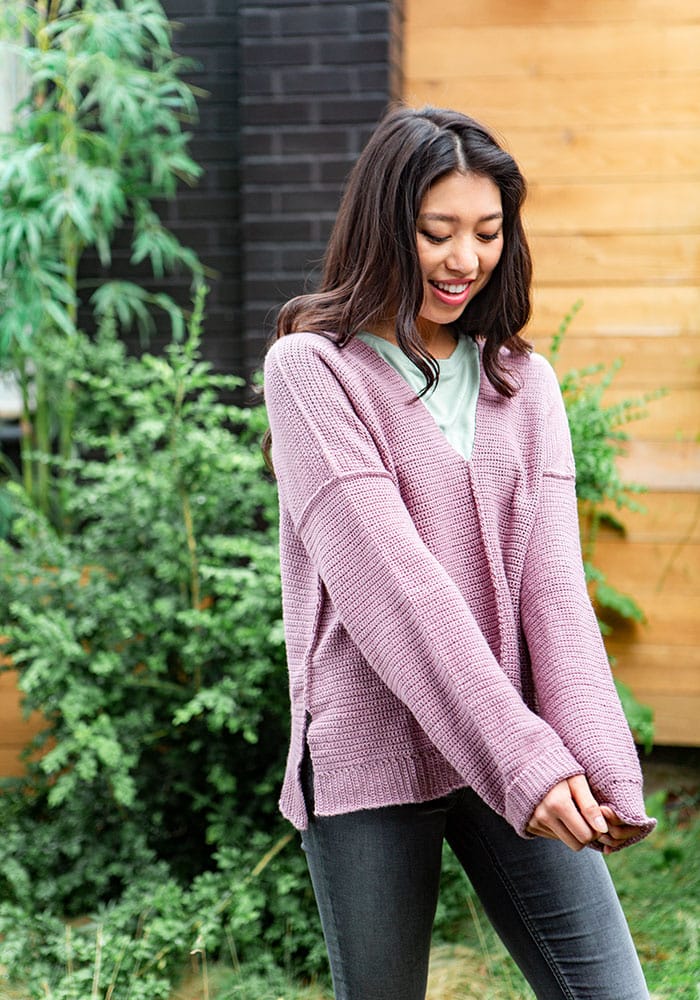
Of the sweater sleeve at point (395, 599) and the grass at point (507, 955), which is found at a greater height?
the sweater sleeve at point (395, 599)

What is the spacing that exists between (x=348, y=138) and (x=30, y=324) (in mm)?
1174

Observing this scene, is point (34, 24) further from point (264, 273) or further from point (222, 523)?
point (222, 523)

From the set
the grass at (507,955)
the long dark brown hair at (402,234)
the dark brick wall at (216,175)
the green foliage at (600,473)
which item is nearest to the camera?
the long dark brown hair at (402,234)

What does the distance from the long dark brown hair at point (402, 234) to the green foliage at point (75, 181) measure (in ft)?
6.73

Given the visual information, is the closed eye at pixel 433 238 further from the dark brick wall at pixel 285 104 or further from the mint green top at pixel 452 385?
the dark brick wall at pixel 285 104

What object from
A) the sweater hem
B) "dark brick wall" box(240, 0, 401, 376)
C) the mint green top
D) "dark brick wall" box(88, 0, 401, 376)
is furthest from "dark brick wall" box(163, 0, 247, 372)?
the sweater hem

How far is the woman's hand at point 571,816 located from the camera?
4.52 ft

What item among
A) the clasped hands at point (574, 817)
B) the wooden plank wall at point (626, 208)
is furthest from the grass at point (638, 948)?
the clasped hands at point (574, 817)

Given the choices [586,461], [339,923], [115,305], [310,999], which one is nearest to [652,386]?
[586,461]

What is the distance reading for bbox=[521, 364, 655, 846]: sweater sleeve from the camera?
1.48m

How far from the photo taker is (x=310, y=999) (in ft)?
9.33

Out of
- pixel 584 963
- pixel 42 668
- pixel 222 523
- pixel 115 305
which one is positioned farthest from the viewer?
pixel 115 305

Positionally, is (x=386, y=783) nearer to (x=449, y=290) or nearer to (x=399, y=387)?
(x=399, y=387)

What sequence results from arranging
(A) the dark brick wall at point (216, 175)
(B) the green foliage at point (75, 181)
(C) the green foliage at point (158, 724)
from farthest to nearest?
(A) the dark brick wall at point (216, 175) → (B) the green foliage at point (75, 181) → (C) the green foliage at point (158, 724)
